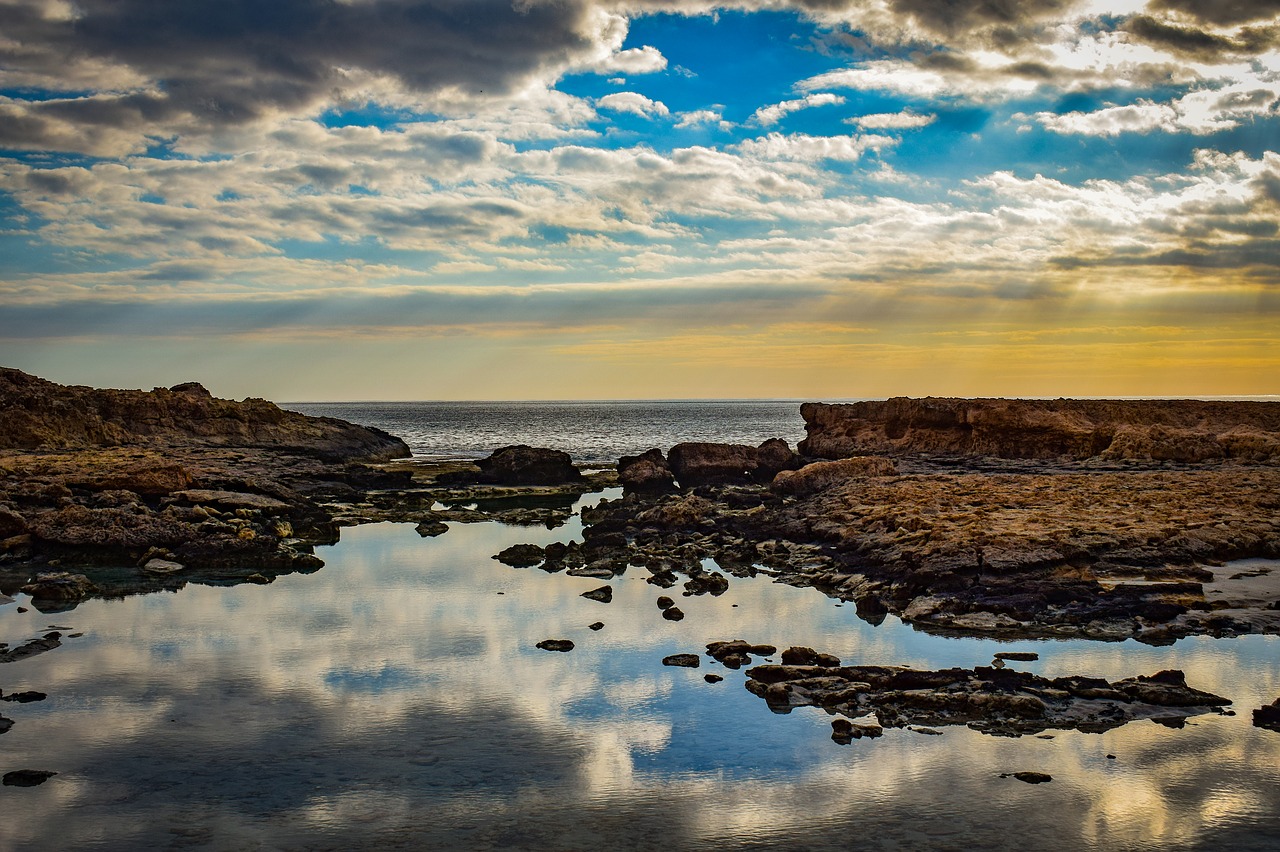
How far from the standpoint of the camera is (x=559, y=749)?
1455 cm

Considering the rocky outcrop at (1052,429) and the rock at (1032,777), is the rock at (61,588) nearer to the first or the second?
the rock at (1032,777)

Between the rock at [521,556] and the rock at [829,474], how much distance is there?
49.5 ft

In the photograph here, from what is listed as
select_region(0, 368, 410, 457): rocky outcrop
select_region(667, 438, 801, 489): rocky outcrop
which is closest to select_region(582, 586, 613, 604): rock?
select_region(667, 438, 801, 489): rocky outcrop

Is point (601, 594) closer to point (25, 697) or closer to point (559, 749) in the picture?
point (559, 749)

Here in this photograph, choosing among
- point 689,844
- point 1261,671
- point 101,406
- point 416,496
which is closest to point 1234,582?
point 1261,671

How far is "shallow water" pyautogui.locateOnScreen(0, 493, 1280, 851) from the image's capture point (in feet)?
38.8

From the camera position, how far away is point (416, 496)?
50469mm

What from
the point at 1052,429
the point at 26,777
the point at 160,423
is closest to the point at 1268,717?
the point at 26,777

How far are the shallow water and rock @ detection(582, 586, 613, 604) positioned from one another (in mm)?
2662

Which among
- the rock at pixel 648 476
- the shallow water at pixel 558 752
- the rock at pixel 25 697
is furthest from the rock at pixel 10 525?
the rock at pixel 648 476

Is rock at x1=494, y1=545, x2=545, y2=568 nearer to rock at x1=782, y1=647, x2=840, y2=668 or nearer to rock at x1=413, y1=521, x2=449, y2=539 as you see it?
rock at x1=413, y1=521, x2=449, y2=539

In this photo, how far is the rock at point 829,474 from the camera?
1705 inches

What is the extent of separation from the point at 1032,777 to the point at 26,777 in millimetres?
14357

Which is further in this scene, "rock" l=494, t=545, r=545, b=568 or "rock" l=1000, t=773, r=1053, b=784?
"rock" l=494, t=545, r=545, b=568
